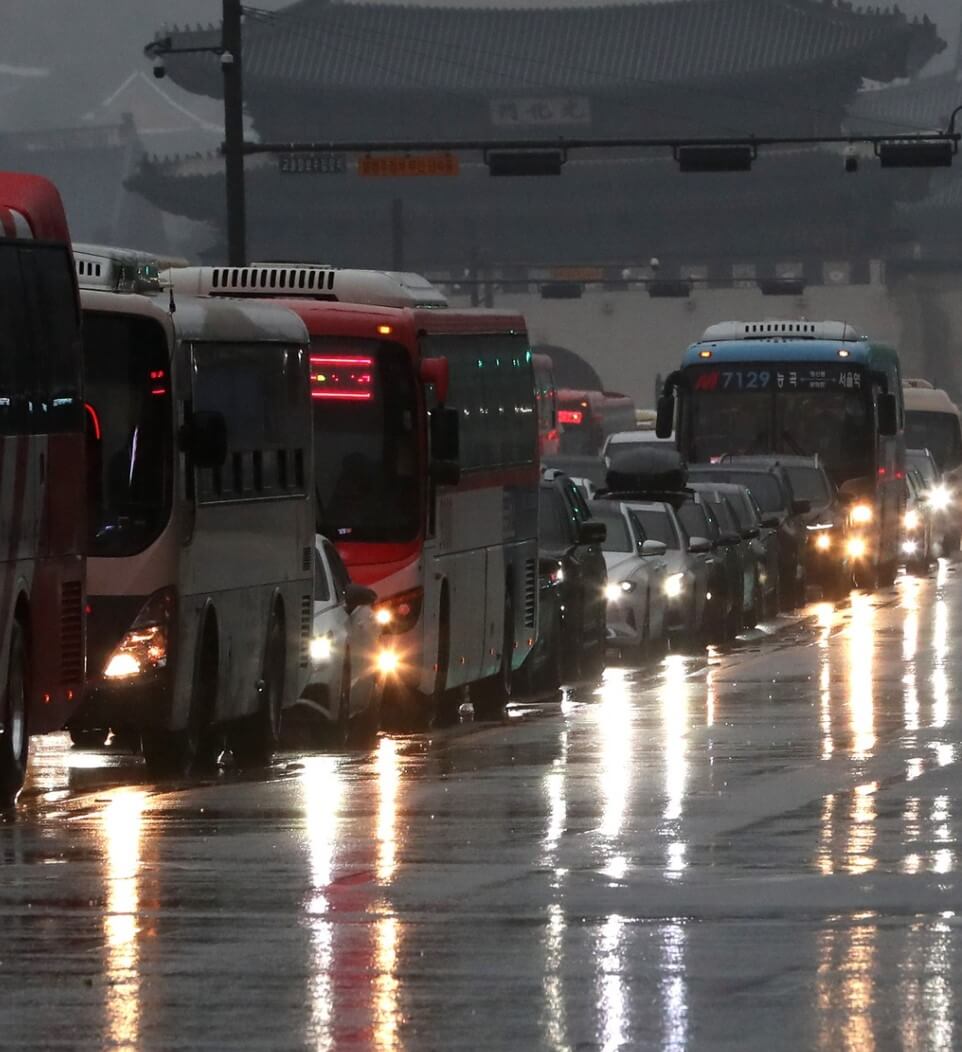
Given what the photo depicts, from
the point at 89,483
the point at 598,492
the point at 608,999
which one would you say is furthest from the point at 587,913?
the point at 598,492

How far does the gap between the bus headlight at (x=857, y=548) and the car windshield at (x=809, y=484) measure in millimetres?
800

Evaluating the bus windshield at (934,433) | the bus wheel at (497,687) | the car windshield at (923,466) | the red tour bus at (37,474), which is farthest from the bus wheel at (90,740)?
the bus windshield at (934,433)

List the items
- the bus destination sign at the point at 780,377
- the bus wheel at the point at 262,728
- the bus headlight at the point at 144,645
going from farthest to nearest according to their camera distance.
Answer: the bus destination sign at the point at 780,377
the bus wheel at the point at 262,728
the bus headlight at the point at 144,645

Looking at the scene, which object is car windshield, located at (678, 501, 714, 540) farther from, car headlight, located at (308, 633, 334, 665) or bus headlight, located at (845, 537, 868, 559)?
car headlight, located at (308, 633, 334, 665)

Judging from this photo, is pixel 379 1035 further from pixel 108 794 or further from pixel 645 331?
pixel 645 331

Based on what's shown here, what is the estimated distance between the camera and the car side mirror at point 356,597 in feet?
66.3

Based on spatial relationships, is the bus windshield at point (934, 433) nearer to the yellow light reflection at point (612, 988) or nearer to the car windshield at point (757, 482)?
the car windshield at point (757, 482)

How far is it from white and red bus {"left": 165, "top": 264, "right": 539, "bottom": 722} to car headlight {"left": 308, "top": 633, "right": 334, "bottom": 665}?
1.14 metres

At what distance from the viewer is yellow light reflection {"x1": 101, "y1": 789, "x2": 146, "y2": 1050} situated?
334 inches

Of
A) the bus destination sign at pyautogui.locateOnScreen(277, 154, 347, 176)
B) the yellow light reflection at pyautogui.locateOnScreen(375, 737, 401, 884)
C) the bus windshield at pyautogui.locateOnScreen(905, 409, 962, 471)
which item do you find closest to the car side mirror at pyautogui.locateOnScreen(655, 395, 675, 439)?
the bus destination sign at pyautogui.locateOnScreen(277, 154, 347, 176)

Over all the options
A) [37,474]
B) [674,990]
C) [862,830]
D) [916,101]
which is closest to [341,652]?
[37,474]

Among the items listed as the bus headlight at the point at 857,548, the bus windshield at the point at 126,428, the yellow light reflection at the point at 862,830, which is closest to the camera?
the yellow light reflection at the point at 862,830

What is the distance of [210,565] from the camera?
17.3 metres

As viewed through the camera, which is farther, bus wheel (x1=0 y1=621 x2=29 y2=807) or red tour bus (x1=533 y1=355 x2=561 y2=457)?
red tour bus (x1=533 y1=355 x2=561 y2=457)
